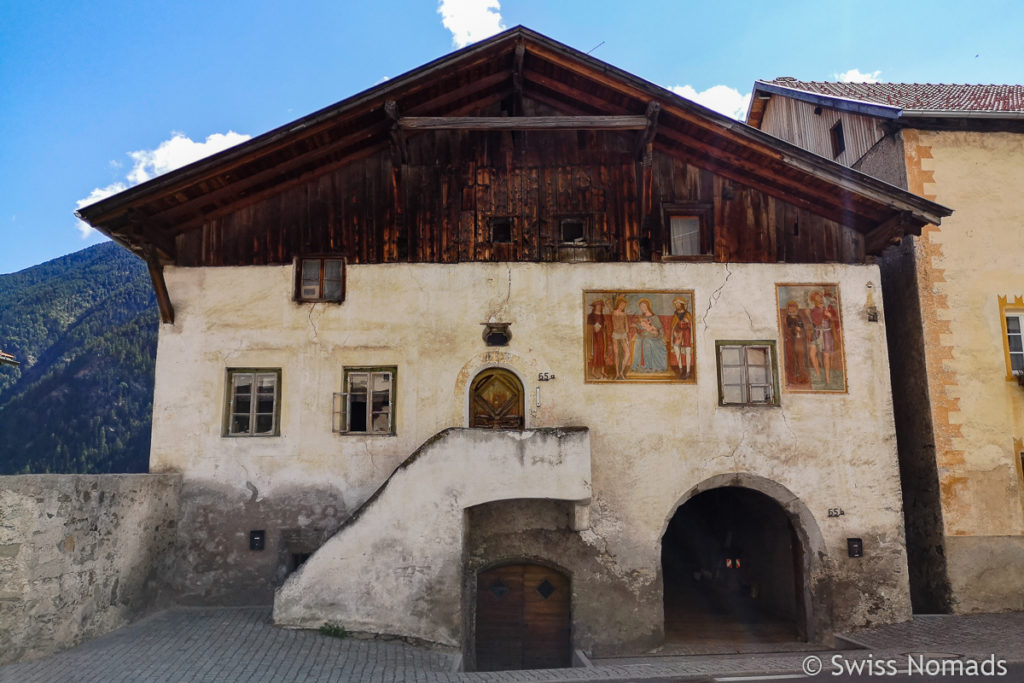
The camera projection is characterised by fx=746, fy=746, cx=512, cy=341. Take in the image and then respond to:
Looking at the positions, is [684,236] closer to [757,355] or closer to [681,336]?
[681,336]

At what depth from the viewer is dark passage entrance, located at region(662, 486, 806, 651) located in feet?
48.2

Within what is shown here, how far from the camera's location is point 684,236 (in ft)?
48.6

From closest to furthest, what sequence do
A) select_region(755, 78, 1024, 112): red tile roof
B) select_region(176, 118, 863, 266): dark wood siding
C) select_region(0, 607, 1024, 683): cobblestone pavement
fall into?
select_region(0, 607, 1024, 683): cobblestone pavement → select_region(176, 118, 863, 266): dark wood siding → select_region(755, 78, 1024, 112): red tile roof

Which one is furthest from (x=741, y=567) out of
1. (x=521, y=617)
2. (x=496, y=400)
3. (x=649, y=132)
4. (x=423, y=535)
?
(x=649, y=132)

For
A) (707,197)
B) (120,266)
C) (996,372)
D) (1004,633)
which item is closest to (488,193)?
(707,197)

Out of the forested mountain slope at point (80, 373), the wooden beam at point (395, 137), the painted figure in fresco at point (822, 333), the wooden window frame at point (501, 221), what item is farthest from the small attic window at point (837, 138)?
the forested mountain slope at point (80, 373)

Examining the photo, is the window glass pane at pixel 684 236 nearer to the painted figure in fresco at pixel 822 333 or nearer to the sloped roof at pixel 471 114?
the sloped roof at pixel 471 114

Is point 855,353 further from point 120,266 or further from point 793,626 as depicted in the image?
point 120,266

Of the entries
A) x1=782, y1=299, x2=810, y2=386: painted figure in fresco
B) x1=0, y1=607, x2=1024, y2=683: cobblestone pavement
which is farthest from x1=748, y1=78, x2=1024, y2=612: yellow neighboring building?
x1=782, y1=299, x2=810, y2=386: painted figure in fresco

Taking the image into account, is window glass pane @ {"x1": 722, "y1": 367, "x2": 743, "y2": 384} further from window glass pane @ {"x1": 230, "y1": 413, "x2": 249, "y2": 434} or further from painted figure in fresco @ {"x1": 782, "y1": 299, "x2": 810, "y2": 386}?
window glass pane @ {"x1": 230, "y1": 413, "x2": 249, "y2": 434}

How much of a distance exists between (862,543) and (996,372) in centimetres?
449

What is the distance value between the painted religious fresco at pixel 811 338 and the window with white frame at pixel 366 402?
24.7ft

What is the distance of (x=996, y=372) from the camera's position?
581 inches

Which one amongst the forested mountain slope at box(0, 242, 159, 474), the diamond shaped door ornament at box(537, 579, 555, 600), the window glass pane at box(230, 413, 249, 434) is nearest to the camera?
the diamond shaped door ornament at box(537, 579, 555, 600)
